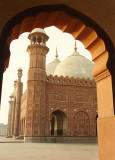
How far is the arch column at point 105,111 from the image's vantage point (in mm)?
2293

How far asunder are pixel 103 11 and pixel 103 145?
6.10ft

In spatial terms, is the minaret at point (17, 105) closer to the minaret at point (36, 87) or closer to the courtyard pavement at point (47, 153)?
the minaret at point (36, 87)

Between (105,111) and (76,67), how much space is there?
17.2 metres

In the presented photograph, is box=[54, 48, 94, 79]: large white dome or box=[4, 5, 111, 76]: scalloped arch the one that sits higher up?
box=[54, 48, 94, 79]: large white dome

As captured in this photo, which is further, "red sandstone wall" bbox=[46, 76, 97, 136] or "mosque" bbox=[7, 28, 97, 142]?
"red sandstone wall" bbox=[46, 76, 97, 136]

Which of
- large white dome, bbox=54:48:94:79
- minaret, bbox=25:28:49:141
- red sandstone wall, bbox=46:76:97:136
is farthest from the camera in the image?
large white dome, bbox=54:48:94:79

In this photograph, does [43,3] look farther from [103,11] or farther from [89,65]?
[89,65]

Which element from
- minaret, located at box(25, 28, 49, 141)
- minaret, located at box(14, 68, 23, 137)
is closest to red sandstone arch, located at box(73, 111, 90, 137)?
minaret, located at box(25, 28, 49, 141)

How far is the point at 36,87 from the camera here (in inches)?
568

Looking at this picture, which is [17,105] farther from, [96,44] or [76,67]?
[96,44]

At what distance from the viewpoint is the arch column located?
2.29 metres

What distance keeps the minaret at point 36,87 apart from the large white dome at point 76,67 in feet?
14.0

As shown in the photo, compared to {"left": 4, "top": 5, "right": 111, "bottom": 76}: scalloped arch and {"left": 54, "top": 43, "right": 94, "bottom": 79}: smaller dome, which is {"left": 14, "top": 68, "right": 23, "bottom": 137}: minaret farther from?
{"left": 4, "top": 5, "right": 111, "bottom": 76}: scalloped arch

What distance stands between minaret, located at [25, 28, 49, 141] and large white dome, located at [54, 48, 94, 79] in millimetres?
4259
